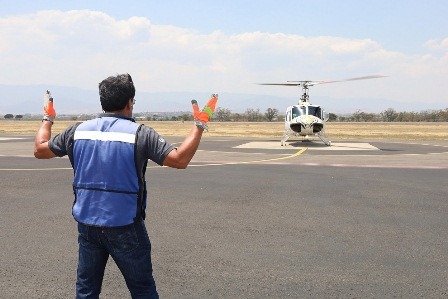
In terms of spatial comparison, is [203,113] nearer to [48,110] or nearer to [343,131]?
[48,110]

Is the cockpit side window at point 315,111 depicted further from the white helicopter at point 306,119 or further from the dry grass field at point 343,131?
the dry grass field at point 343,131

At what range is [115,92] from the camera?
3086mm

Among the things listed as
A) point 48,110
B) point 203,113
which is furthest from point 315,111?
point 203,113

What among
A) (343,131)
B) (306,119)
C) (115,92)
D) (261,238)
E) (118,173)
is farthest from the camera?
(343,131)

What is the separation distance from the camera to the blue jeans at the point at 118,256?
3047 millimetres

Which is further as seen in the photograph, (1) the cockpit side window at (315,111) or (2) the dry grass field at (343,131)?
(2) the dry grass field at (343,131)

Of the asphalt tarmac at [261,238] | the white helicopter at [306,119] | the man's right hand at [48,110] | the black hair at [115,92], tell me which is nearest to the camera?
the black hair at [115,92]

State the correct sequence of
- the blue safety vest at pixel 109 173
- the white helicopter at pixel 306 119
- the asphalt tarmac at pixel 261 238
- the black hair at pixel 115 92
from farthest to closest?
1. the white helicopter at pixel 306 119
2. the asphalt tarmac at pixel 261 238
3. the black hair at pixel 115 92
4. the blue safety vest at pixel 109 173

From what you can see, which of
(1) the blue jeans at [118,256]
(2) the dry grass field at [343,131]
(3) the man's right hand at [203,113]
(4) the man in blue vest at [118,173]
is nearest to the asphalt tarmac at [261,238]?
(1) the blue jeans at [118,256]

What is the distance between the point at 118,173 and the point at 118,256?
592 millimetres

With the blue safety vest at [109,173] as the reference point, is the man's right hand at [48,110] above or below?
above

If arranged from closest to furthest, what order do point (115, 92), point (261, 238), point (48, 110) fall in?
point (115, 92) < point (48, 110) < point (261, 238)

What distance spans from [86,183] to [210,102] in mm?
1041

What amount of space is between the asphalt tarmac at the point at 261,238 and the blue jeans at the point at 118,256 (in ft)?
5.01
